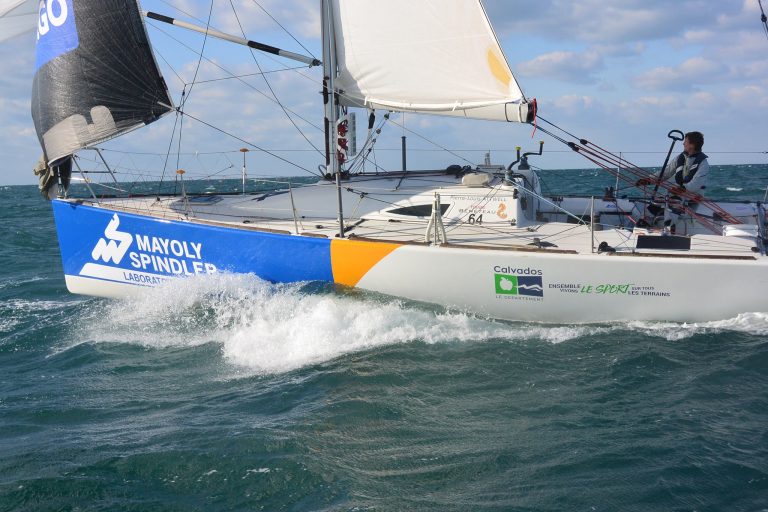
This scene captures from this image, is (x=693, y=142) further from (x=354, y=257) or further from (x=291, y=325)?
(x=291, y=325)

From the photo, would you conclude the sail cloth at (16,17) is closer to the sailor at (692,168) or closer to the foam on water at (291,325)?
the foam on water at (291,325)

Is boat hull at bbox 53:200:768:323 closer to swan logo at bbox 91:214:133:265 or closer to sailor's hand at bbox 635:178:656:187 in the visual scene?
swan logo at bbox 91:214:133:265

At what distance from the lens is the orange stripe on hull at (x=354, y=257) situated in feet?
23.0

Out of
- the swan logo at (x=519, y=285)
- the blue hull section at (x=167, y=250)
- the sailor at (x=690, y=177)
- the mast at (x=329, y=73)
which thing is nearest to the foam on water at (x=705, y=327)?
the swan logo at (x=519, y=285)

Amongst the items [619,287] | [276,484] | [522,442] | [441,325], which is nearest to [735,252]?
[619,287]

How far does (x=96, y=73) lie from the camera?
26.2 feet

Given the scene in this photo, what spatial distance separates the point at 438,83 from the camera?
26.0ft

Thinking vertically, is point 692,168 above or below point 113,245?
above

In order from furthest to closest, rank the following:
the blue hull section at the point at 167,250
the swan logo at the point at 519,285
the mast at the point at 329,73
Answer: the mast at the point at 329,73, the blue hull section at the point at 167,250, the swan logo at the point at 519,285

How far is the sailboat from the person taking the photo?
6.55m

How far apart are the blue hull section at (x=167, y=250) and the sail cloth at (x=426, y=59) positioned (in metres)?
2.27

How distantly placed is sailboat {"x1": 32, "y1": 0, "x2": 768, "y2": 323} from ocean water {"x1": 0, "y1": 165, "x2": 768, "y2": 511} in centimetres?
28

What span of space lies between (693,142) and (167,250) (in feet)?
20.9

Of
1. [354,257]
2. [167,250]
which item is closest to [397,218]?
[354,257]
